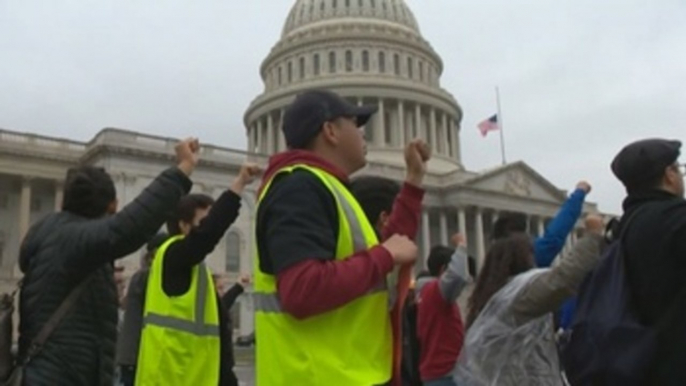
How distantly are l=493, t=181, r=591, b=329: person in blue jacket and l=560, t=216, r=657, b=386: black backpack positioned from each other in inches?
83.0

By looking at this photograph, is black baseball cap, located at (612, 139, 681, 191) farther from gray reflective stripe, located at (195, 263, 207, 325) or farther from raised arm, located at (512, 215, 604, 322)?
gray reflective stripe, located at (195, 263, 207, 325)

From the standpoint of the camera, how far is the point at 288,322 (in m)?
2.96

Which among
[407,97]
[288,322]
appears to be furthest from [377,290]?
[407,97]

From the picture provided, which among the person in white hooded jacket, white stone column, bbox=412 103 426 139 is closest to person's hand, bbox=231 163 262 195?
the person in white hooded jacket

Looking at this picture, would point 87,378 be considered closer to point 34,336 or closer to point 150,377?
point 34,336

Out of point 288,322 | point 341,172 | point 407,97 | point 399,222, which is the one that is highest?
point 407,97

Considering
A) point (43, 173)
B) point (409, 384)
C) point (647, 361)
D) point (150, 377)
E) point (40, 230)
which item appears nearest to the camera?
point (647, 361)

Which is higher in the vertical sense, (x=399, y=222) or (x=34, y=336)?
(x=399, y=222)

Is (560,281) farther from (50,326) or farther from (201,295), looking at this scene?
(50,326)

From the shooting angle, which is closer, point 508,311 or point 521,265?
point 508,311

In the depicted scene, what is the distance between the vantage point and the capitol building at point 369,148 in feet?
143

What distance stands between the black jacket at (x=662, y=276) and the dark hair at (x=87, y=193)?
2952 mm

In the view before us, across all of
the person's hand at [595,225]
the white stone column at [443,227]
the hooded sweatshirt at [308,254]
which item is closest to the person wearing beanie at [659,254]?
the person's hand at [595,225]

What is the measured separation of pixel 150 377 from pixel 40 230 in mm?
1290
